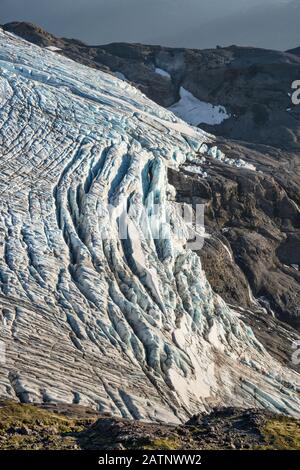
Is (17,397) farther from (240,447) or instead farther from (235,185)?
(235,185)

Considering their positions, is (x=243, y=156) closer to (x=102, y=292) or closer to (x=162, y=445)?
(x=102, y=292)

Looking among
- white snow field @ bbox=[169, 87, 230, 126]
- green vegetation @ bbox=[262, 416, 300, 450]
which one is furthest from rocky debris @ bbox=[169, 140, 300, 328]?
green vegetation @ bbox=[262, 416, 300, 450]

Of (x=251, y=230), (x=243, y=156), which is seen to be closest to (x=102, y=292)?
(x=251, y=230)

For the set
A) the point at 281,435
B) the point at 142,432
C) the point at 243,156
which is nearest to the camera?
the point at 142,432

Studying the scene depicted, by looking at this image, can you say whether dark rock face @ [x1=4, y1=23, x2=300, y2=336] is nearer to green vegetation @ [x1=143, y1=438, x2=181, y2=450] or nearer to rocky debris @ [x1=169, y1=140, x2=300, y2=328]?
rocky debris @ [x1=169, y1=140, x2=300, y2=328]

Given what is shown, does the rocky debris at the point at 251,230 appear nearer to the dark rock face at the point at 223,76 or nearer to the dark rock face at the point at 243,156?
the dark rock face at the point at 243,156

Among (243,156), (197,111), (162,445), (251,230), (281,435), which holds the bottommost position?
(162,445)

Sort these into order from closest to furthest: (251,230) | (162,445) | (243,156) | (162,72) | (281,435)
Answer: (162,445) → (281,435) → (251,230) → (243,156) → (162,72)
